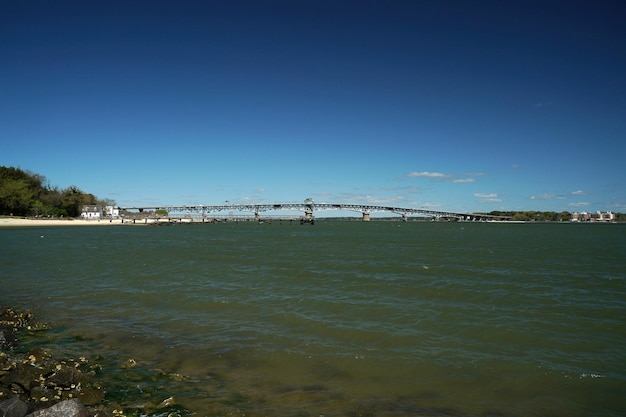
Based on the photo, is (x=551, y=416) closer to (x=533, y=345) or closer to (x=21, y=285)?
(x=533, y=345)

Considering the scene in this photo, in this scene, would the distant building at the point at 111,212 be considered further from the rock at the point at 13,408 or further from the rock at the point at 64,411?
the rock at the point at 64,411

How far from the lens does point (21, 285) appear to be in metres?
20.0

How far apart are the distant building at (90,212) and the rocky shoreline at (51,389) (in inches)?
6134

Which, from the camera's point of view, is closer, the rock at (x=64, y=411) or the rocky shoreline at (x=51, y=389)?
the rock at (x=64, y=411)

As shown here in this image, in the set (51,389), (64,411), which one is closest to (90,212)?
(51,389)

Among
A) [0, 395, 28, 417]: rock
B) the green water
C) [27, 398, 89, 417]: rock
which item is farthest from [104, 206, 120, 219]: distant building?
[27, 398, 89, 417]: rock

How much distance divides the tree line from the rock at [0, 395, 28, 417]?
402 ft

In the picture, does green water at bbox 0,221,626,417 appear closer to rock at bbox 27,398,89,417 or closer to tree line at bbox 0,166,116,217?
rock at bbox 27,398,89,417

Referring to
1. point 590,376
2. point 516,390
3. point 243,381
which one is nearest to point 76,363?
point 243,381

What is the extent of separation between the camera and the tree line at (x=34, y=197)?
105 m

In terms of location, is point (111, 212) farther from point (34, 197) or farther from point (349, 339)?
point (349, 339)

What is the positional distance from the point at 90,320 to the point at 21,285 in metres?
9.79

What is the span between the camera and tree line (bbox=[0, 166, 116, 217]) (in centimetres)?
10481

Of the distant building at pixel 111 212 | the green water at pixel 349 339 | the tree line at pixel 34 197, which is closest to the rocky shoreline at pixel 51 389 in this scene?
the green water at pixel 349 339
